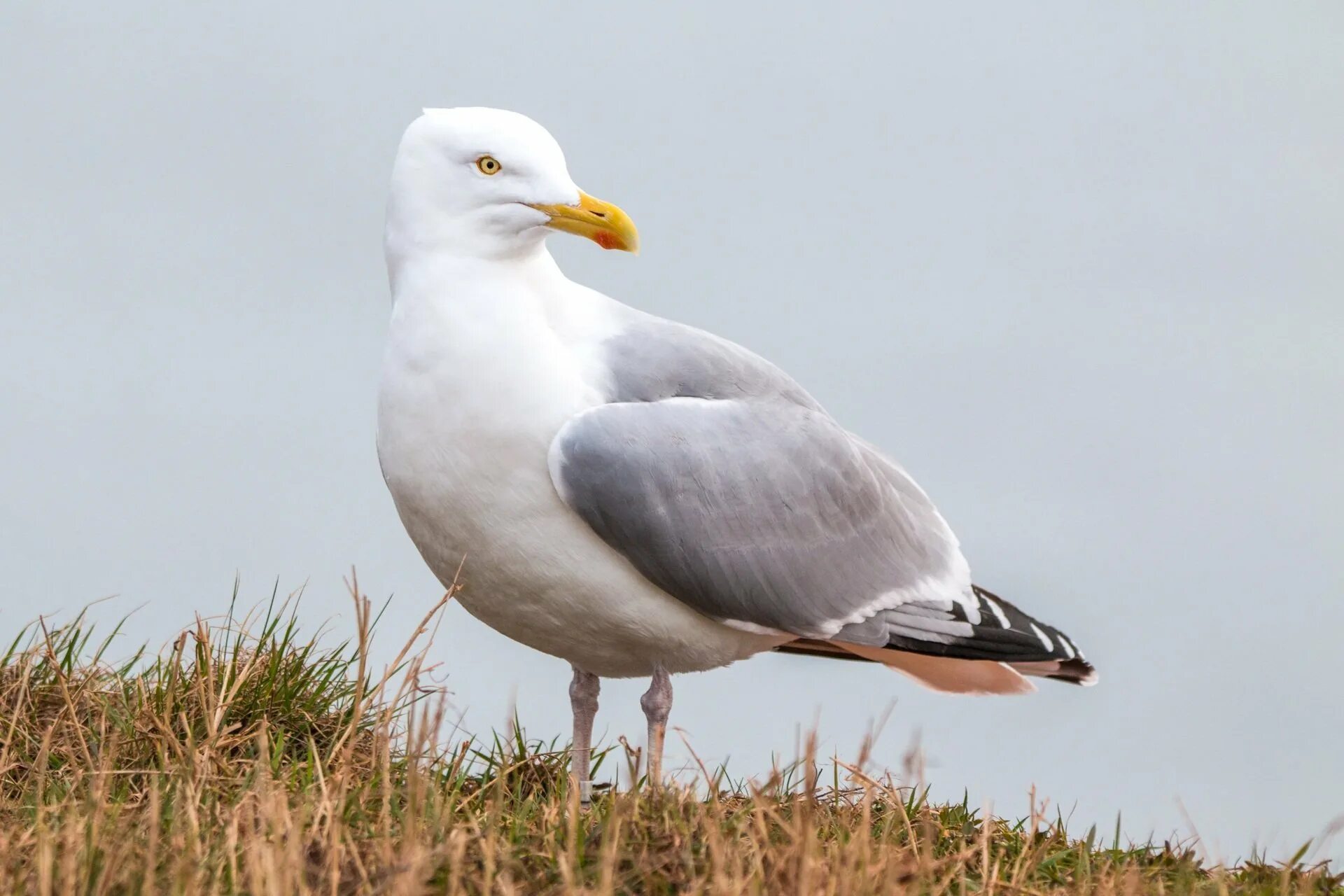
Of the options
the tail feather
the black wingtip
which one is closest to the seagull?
the tail feather

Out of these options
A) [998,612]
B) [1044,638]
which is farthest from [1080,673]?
[998,612]

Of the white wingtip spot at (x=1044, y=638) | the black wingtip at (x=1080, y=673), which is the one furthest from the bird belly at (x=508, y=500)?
the black wingtip at (x=1080, y=673)

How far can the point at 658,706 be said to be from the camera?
22.0 ft

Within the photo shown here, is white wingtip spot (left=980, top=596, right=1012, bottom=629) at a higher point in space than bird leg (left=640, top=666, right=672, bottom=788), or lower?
higher

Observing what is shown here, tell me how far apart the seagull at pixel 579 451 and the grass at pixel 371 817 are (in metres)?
0.57

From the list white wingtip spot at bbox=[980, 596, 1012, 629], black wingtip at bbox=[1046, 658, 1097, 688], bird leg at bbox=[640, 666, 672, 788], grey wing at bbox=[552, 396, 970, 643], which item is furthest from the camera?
black wingtip at bbox=[1046, 658, 1097, 688]

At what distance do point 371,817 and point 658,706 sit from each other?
1.75m

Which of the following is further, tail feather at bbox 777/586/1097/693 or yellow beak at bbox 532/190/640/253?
tail feather at bbox 777/586/1097/693

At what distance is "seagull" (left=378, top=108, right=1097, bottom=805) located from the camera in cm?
615

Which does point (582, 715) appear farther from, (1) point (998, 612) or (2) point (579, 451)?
(1) point (998, 612)

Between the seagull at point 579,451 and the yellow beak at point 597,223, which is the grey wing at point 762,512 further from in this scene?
the yellow beak at point 597,223

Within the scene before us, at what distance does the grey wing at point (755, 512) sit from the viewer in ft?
20.1

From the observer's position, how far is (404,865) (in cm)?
419

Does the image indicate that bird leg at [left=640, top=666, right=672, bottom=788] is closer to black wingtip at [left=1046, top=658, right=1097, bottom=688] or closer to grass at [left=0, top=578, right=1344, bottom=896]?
grass at [left=0, top=578, right=1344, bottom=896]
